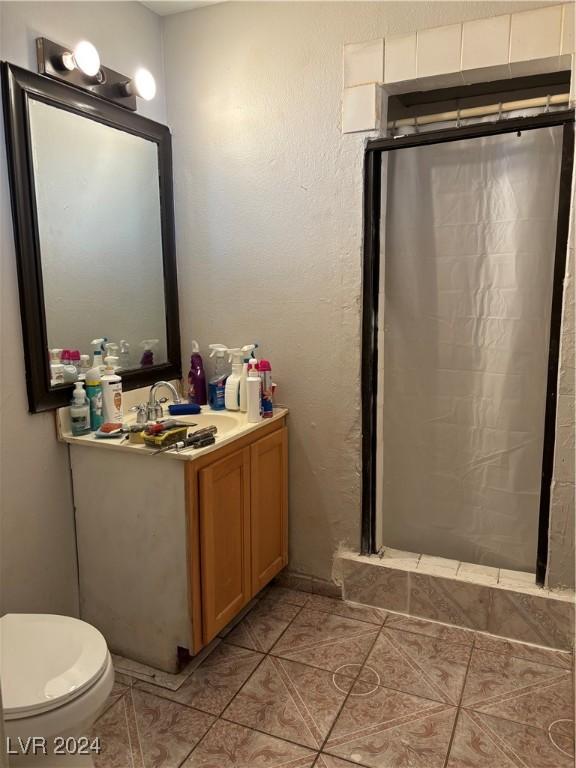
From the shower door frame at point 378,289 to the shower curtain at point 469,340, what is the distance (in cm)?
12

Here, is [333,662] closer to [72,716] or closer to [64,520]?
[72,716]

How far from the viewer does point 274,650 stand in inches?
78.8

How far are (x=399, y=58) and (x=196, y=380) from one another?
1410 millimetres

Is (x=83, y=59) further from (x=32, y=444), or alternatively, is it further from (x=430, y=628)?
(x=430, y=628)

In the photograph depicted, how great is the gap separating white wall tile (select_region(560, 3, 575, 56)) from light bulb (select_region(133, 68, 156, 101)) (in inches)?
54.9

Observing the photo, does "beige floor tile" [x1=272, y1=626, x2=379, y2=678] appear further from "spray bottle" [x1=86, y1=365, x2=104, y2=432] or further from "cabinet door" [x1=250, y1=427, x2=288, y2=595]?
"spray bottle" [x1=86, y1=365, x2=104, y2=432]

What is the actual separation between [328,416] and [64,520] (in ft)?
3.44

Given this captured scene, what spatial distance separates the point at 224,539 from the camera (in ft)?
6.32

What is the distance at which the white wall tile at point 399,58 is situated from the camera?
1.91 metres

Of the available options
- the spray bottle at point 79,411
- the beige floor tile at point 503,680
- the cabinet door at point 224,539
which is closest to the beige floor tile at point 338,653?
the cabinet door at point 224,539

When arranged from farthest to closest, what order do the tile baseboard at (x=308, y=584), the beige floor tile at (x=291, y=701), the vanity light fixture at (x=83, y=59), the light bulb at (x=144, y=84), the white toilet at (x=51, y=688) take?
the tile baseboard at (x=308, y=584) → the light bulb at (x=144, y=84) → the vanity light fixture at (x=83, y=59) → the beige floor tile at (x=291, y=701) → the white toilet at (x=51, y=688)

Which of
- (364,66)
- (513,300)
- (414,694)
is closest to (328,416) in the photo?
(513,300)

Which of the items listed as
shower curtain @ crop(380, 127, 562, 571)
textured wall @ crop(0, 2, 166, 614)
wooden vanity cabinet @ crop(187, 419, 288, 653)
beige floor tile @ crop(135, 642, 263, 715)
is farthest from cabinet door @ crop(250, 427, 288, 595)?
textured wall @ crop(0, 2, 166, 614)

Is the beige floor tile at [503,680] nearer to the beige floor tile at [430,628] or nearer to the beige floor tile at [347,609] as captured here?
the beige floor tile at [430,628]
